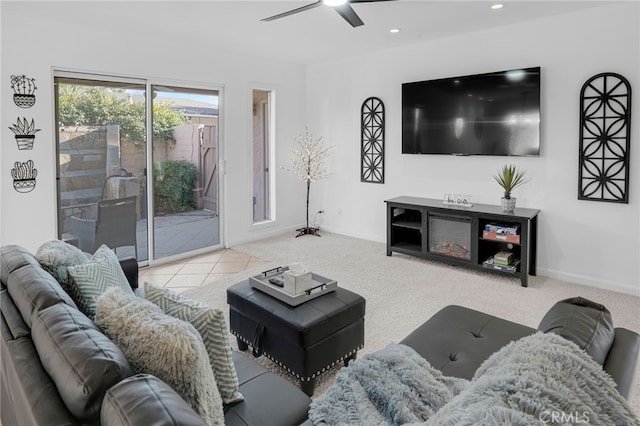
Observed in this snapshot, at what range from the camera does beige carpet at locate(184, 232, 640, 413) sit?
10.4 ft

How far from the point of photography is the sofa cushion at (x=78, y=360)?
97 centimetres

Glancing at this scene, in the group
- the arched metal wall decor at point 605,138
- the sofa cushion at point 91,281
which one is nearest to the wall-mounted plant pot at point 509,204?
the arched metal wall decor at point 605,138

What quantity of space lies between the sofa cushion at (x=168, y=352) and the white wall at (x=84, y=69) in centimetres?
316

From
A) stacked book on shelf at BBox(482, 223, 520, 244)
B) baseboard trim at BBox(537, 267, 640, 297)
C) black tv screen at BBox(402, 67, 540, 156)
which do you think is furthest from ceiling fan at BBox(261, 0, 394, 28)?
baseboard trim at BBox(537, 267, 640, 297)

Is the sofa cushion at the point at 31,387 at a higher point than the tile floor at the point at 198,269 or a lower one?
higher

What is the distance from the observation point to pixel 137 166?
14.9 ft

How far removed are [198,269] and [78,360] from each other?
11.9 ft

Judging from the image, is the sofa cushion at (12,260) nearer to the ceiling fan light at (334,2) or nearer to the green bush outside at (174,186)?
the ceiling fan light at (334,2)

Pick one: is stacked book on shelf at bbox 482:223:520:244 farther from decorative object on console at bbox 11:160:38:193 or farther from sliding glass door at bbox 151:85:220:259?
decorative object on console at bbox 11:160:38:193

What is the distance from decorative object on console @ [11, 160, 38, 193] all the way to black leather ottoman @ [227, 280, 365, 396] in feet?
8.24

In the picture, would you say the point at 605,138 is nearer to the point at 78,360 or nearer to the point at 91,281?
the point at 91,281

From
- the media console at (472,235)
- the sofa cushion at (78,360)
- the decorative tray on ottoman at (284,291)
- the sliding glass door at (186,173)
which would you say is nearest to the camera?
the sofa cushion at (78,360)

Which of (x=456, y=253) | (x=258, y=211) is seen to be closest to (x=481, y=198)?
(x=456, y=253)

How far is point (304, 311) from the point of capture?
7.50 ft
